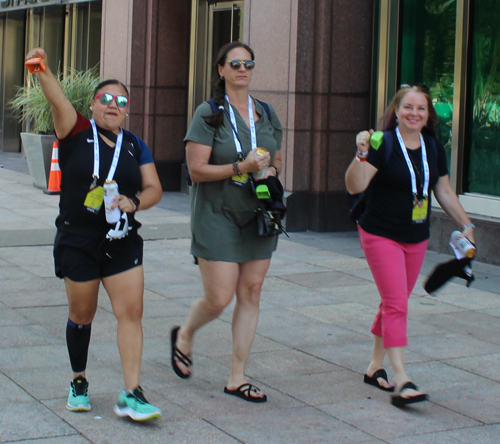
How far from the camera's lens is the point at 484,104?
9.76 m

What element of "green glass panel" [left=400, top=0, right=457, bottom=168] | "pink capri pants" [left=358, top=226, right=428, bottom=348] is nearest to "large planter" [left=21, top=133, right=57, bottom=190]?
"green glass panel" [left=400, top=0, right=457, bottom=168]

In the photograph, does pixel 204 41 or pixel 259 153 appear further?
pixel 204 41

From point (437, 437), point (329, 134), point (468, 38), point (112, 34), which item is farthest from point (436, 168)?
point (112, 34)

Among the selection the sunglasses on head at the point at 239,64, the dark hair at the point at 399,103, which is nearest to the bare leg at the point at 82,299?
the sunglasses on head at the point at 239,64

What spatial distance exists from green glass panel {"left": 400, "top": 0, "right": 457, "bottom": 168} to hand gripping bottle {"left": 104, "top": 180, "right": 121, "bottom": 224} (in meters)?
6.72

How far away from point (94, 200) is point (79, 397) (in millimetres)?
1042

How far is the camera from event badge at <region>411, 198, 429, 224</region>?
191 inches

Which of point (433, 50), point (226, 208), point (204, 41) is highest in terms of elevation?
point (204, 41)

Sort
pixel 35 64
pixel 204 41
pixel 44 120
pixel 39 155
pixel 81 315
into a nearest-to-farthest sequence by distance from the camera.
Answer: pixel 35 64 → pixel 81 315 → pixel 39 155 → pixel 44 120 → pixel 204 41

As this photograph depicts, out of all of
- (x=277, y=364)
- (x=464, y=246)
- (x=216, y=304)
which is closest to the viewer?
(x=216, y=304)

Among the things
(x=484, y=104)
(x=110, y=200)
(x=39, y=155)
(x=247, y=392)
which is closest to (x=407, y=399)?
(x=247, y=392)

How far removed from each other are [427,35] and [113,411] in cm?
741

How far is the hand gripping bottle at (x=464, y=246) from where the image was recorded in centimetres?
492

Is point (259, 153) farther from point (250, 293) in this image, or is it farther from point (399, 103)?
point (399, 103)
